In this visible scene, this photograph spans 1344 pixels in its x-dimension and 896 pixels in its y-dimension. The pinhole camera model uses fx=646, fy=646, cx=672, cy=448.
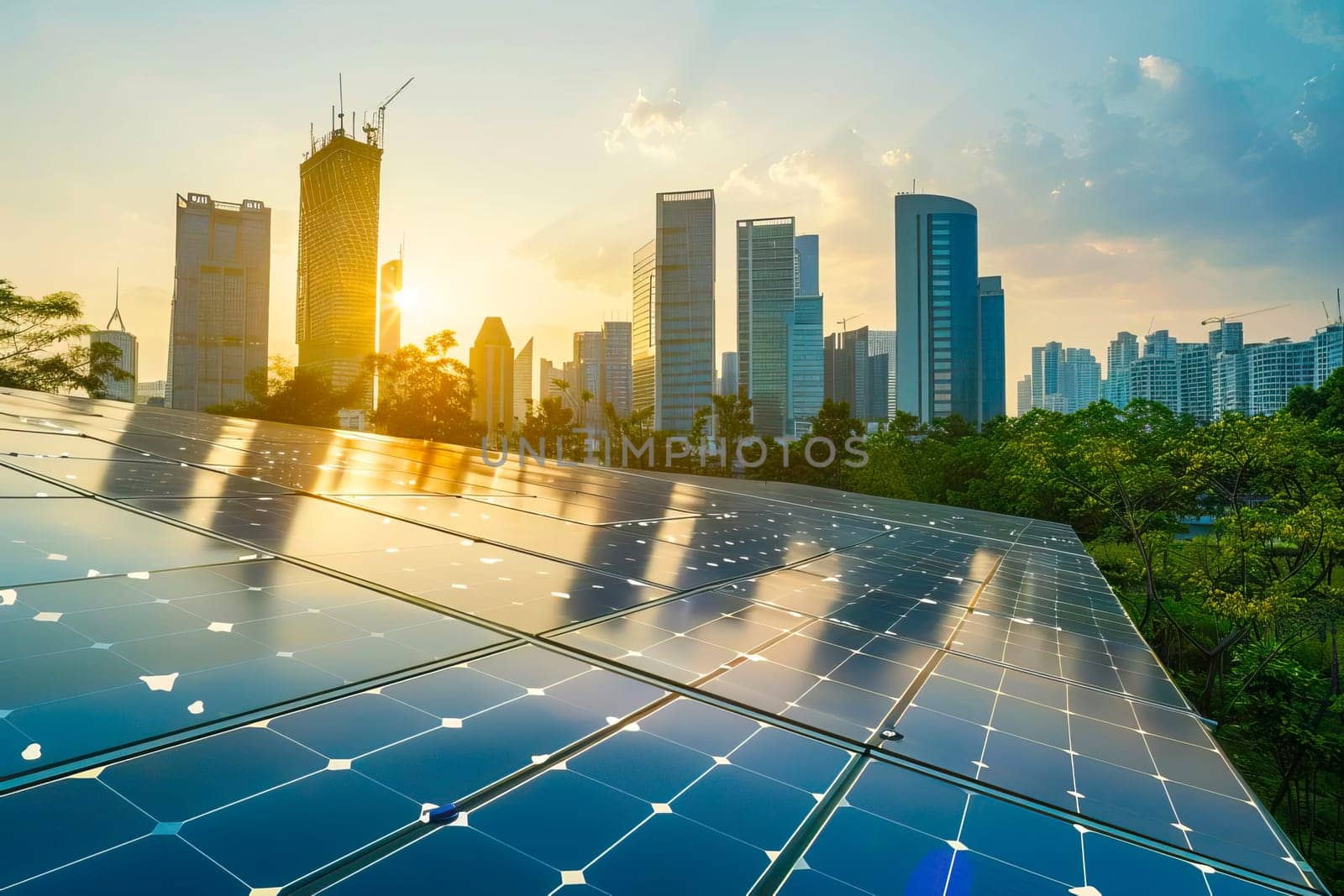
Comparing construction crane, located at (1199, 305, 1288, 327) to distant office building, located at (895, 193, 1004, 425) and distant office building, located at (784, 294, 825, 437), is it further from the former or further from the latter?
distant office building, located at (784, 294, 825, 437)

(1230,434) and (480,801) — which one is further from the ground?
(1230,434)

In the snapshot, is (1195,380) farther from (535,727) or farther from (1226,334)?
(535,727)

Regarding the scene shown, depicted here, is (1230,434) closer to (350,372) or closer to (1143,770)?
(1143,770)

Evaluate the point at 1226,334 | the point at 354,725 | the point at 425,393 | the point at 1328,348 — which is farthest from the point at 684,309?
the point at 1226,334

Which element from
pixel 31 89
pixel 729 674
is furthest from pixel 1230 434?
pixel 31 89

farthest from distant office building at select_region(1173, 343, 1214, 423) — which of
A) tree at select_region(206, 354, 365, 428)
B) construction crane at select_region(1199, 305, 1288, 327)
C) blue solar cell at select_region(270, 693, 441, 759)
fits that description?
blue solar cell at select_region(270, 693, 441, 759)
